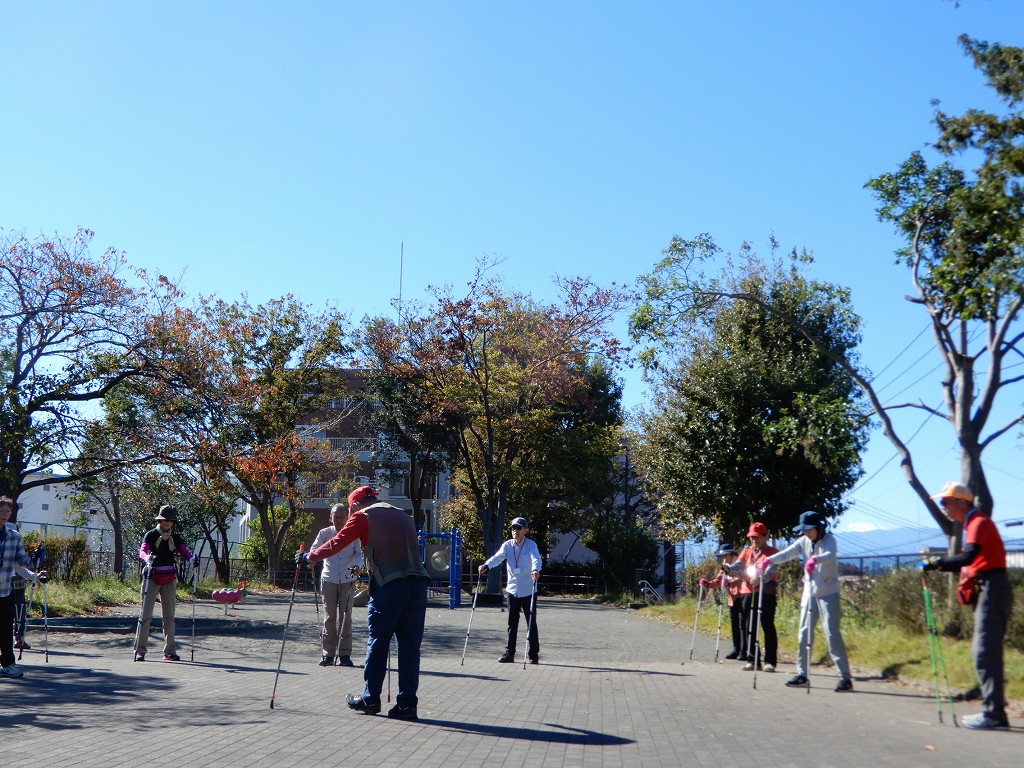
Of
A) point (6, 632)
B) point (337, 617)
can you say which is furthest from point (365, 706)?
point (6, 632)

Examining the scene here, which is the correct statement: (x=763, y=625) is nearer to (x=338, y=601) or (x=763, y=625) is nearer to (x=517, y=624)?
(x=517, y=624)

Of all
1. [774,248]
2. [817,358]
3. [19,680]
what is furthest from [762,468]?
[19,680]

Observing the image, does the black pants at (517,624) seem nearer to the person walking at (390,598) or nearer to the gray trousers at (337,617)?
the gray trousers at (337,617)

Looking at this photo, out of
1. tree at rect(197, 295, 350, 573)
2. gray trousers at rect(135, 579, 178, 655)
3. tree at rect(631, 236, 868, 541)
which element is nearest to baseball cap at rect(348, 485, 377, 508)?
gray trousers at rect(135, 579, 178, 655)

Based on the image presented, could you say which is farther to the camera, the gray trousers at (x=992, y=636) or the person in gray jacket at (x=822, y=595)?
the person in gray jacket at (x=822, y=595)

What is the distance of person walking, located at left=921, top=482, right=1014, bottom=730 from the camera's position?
7.90 m

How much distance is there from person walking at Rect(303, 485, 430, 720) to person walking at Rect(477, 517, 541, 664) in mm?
4712

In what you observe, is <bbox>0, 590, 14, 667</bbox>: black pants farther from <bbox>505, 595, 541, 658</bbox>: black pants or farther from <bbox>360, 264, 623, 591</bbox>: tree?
<bbox>360, 264, 623, 591</bbox>: tree

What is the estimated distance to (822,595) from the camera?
10.6 metres

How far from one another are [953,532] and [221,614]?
1465 cm

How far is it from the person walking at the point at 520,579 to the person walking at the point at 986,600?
5.88 m

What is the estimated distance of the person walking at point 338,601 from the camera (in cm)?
1224

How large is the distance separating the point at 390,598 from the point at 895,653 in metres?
6.83

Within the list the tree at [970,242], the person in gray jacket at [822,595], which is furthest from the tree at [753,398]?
the person in gray jacket at [822,595]
